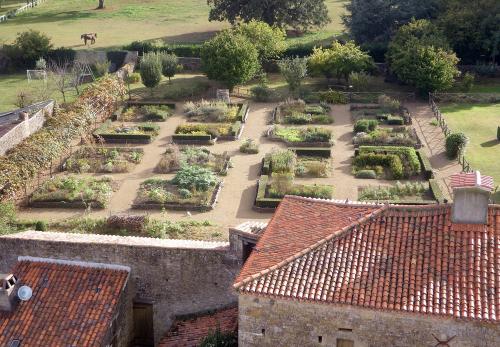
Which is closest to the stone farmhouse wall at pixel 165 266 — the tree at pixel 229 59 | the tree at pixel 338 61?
the tree at pixel 229 59

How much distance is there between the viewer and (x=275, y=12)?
58.2 metres

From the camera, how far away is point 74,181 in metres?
32.0

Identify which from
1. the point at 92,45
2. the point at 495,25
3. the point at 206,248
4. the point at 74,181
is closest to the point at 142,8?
the point at 92,45

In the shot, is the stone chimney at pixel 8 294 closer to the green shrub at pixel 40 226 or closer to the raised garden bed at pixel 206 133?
the green shrub at pixel 40 226

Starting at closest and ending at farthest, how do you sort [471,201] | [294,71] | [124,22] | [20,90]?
[471,201]
[294,71]
[20,90]
[124,22]

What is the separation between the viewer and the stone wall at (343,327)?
1488 centimetres

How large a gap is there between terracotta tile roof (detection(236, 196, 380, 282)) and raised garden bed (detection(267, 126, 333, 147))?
17858 millimetres

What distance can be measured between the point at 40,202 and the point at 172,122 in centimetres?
1259

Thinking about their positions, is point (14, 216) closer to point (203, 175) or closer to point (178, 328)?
point (203, 175)

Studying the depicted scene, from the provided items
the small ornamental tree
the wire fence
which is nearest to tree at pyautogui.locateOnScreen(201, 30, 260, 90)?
the small ornamental tree

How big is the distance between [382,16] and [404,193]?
85.4ft

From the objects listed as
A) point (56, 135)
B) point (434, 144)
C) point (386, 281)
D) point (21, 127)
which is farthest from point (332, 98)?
point (386, 281)

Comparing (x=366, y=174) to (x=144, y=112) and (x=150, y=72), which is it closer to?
(x=144, y=112)

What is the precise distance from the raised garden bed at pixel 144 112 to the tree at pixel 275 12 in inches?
661
